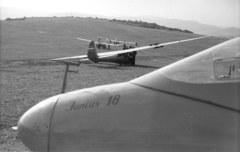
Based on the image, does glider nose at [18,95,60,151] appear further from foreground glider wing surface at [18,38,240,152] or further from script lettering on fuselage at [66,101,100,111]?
script lettering on fuselage at [66,101,100,111]

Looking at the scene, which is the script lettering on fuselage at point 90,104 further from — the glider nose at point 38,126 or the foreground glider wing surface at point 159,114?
the glider nose at point 38,126

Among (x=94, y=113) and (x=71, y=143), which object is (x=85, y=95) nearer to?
(x=94, y=113)

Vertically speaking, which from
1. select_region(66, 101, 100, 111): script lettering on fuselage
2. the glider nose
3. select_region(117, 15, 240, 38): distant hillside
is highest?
select_region(117, 15, 240, 38): distant hillside

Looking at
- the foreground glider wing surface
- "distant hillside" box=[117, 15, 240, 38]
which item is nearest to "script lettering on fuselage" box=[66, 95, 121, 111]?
the foreground glider wing surface

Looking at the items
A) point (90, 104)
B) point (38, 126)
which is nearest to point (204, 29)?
point (90, 104)

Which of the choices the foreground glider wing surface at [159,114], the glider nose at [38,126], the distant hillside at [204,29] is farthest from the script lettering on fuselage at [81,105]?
the distant hillside at [204,29]

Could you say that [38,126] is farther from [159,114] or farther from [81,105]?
[159,114]

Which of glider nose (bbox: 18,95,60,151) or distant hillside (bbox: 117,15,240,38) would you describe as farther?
distant hillside (bbox: 117,15,240,38)
